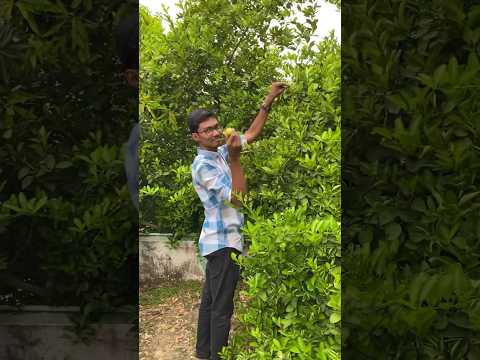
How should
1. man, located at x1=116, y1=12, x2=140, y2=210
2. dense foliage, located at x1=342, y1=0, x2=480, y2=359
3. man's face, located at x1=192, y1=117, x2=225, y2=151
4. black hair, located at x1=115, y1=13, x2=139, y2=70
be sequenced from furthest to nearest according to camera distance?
black hair, located at x1=115, y1=13, x2=139, y2=70
man, located at x1=116, y1=12, x2=140, y2=210
dense foliage, located at x1=342, y1=0, x2=480, y2=359
man's face, located at x1=192, y1=117, x2=225, y2=151

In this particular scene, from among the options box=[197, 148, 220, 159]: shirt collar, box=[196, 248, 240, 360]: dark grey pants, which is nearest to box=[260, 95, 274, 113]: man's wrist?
box=[197, 148, 220, 159]: shirt collar

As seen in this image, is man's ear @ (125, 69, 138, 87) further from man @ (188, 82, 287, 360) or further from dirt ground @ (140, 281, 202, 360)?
dirt ground @ (140, 281, 202, 360)

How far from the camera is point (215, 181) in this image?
2.50 m

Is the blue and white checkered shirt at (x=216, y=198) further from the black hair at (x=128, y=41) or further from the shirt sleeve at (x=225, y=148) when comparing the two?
the black hair at (x=128, y=41)

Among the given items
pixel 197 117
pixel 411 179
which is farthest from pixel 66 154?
pixel 411 179

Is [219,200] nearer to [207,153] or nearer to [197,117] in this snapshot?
[207,153]

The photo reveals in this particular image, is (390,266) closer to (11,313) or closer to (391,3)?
(391,3)

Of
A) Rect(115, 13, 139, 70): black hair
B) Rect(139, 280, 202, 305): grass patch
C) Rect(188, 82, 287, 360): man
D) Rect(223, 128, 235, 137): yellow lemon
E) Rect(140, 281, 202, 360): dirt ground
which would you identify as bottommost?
Rect(140, 281, 202, 360): dirt ground

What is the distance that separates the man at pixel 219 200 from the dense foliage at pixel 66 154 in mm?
684

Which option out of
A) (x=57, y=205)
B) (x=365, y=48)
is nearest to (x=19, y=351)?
(x=57, y=205)

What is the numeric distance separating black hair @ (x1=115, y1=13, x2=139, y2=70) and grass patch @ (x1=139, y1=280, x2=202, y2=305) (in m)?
1.12

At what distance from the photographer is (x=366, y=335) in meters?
2.78

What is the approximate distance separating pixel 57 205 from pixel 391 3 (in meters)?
1.88

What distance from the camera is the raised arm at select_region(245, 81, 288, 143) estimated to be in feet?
8.22
